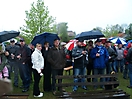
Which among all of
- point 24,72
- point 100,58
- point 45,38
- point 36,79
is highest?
point 45,38

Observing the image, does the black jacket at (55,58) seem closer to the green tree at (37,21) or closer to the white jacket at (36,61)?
the white jacket at (36,61)

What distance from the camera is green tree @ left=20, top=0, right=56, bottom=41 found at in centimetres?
Answer: 2425

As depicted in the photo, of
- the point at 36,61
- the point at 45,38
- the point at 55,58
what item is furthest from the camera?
the point at 45,38

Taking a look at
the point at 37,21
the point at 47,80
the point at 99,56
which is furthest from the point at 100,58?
the point at 37,21

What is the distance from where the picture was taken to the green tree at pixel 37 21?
2425 cm

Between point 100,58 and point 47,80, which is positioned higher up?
point 100,58

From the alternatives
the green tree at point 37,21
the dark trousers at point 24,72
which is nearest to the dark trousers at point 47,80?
the dark trousers at point 24,72

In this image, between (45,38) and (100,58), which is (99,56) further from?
(45,38)

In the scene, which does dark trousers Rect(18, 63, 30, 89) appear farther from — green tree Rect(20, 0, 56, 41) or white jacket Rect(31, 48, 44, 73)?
green tree Rect(20, 0, 56, 41)

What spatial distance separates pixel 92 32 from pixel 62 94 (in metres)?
3.14

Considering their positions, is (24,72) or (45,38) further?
(24,72)

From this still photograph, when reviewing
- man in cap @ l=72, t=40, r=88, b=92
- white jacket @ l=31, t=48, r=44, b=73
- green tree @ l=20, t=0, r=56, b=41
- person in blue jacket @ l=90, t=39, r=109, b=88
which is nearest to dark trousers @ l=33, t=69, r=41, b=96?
white jacket @ l=31, t=48, r=44, b=73

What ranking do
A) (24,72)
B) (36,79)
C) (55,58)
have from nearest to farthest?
(36,79) < (55,58) < (24,72)

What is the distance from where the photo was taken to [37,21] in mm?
24406
